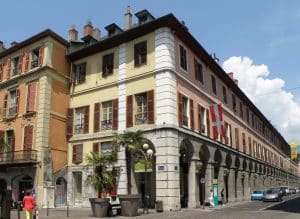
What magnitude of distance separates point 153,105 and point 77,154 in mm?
8371

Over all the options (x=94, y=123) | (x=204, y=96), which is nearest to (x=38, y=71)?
(x=94, y=123)

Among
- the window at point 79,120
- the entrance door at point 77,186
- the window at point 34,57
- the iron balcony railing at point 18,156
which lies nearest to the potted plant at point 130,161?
the entrance door at point 77,186

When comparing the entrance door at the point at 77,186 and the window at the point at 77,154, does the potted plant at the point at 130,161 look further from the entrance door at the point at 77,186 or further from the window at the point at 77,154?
the entrance door at the point at 77,186

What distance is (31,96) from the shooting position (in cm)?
3112

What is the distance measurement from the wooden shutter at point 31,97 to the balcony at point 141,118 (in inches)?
353

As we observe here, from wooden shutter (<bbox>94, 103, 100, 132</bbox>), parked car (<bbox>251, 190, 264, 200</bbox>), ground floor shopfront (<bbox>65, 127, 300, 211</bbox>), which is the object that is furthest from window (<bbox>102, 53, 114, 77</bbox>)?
parked car (<bbox>251, 190, 264, 200</bbox>)

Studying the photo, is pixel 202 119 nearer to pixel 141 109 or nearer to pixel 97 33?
pixel 141 109

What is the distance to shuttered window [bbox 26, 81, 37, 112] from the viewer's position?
3083 centimetres

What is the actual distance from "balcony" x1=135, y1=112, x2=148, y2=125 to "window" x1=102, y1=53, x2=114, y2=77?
4696 mm

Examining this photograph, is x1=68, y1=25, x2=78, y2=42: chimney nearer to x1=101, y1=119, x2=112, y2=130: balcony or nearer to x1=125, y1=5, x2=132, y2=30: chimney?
x1=125, y1=5, x2=132, y2=30: chimney

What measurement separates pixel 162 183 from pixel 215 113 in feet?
29.5

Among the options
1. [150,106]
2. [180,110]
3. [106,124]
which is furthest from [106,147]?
[180,110]

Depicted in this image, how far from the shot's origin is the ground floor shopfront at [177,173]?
24.8 meters

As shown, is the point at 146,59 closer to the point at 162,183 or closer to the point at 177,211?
the point at 162,183
